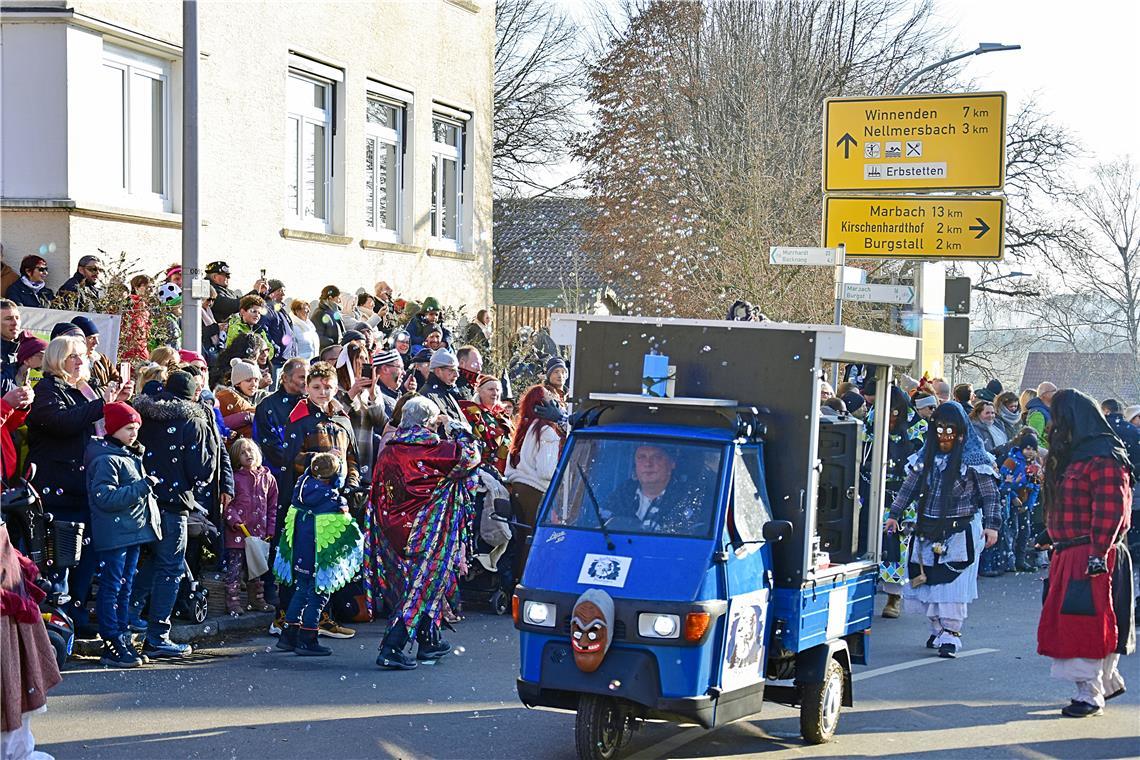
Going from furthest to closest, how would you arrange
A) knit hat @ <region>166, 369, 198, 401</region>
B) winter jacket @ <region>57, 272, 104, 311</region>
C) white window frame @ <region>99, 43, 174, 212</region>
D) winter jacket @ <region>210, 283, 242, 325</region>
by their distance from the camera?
white window frame @ <region>99, 43, 174, 212</region> < winter jacket @ <region>210, 283, 242, 325</region> < winter jacket @ <region>57, 272, 104, 311</region> < knit hat @ <region>166, 369, 198, 401</region>

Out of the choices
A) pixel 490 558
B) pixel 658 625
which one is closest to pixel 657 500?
pixel 658 625

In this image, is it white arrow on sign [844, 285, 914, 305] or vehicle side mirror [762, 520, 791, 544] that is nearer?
vehicle side mirror [762, 520, 791, 544]

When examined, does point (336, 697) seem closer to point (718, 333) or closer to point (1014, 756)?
point (718, 333)

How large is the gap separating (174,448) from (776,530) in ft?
15.0

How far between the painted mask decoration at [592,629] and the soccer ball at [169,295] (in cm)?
907

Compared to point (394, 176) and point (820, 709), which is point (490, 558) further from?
point (394, 176)

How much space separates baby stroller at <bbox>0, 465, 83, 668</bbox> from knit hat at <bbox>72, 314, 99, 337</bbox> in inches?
82.5

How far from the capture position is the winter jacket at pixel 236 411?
11.8m

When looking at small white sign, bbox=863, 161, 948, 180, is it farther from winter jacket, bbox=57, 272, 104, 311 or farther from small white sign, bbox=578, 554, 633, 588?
small white sign, bbox=578, 554, 633, 588

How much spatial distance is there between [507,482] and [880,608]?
13.7 ft

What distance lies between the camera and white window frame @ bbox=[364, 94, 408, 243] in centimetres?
2269

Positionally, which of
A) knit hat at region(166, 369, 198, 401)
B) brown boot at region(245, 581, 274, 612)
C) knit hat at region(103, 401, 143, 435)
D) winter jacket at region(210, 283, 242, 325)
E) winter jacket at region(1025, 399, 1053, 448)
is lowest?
brown boot at region(245, 581, 274, 612)

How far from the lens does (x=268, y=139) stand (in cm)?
1938

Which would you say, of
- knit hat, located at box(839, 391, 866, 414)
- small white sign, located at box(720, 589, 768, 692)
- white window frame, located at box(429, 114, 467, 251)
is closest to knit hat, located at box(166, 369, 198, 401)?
small white sign, located at box(720, 589, 768, 692)
